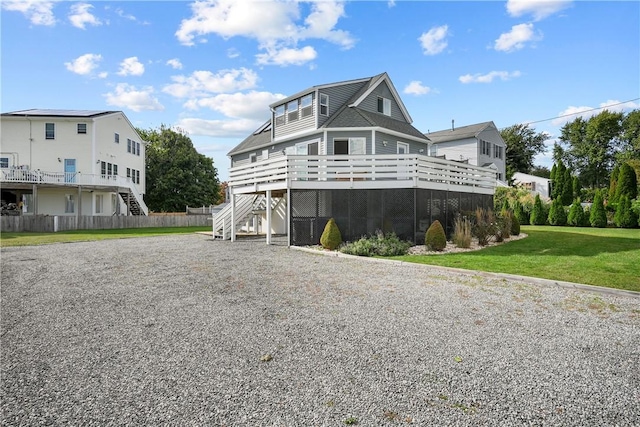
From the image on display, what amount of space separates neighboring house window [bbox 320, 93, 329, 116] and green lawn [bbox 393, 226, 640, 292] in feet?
34.1

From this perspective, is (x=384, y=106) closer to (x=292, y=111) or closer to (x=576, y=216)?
(x=292, y=111)

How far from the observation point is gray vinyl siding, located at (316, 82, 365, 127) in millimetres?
17922

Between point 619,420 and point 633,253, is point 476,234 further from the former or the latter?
point 619,420

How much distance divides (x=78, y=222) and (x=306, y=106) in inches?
659

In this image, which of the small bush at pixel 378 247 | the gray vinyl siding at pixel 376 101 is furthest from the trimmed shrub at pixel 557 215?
the small bush at pixel 378 247

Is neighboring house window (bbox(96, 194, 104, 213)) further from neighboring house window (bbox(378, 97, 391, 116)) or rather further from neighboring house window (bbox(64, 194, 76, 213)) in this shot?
neighboring house window (bbox(378, 97, 391, 116))

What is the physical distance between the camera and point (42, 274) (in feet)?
26.2

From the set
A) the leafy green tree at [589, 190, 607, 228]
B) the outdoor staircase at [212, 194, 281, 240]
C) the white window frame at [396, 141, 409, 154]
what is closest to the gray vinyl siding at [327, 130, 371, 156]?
the white window frame at [396, 141, 409, 154]

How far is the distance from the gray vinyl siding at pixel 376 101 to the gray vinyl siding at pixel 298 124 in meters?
2.79

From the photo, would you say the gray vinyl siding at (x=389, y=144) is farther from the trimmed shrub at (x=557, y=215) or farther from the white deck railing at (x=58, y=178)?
the white deck railing at (x=58, y=178)

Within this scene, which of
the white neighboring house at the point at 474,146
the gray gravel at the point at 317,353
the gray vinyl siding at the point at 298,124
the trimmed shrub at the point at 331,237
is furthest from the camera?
the white neighboring house at the point at 474,146

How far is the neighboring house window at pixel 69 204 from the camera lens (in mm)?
27203

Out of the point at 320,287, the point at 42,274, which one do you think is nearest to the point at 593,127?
the point at 320,287

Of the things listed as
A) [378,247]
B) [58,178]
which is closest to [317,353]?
[378,247]
